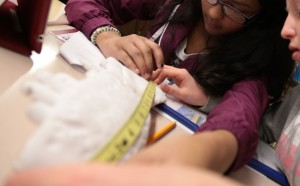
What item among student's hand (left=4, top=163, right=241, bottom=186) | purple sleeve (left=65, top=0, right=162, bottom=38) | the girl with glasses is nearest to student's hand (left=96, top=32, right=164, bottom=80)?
the girl with glasses

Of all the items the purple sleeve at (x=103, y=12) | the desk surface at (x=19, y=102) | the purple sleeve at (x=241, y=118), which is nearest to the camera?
the desk surface at (x=19, y=102)

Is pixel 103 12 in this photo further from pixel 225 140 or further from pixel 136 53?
pixel 225 140

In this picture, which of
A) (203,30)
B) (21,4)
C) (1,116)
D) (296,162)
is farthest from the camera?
(203,30)

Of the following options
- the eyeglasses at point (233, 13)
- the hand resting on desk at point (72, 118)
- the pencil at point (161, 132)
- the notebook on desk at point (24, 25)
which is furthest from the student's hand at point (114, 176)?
the eyeglasses at point (233, 13)

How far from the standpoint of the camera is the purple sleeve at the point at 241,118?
0.47 metres

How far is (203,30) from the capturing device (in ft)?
2.93

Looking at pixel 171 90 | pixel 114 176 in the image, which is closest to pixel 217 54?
pixel 171 90

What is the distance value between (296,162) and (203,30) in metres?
0.50

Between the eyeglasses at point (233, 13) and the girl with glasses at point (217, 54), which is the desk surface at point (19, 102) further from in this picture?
the eyeglasses at point (233, 13)

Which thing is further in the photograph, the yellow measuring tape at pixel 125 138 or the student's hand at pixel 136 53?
the student's hand at pixel 136 53

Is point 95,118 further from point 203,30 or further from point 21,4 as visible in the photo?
point 203,30

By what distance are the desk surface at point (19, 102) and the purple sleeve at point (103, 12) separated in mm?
124

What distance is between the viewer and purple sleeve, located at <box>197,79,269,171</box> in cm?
47

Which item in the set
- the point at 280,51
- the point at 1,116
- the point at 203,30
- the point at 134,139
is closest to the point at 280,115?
the point at 280,51
